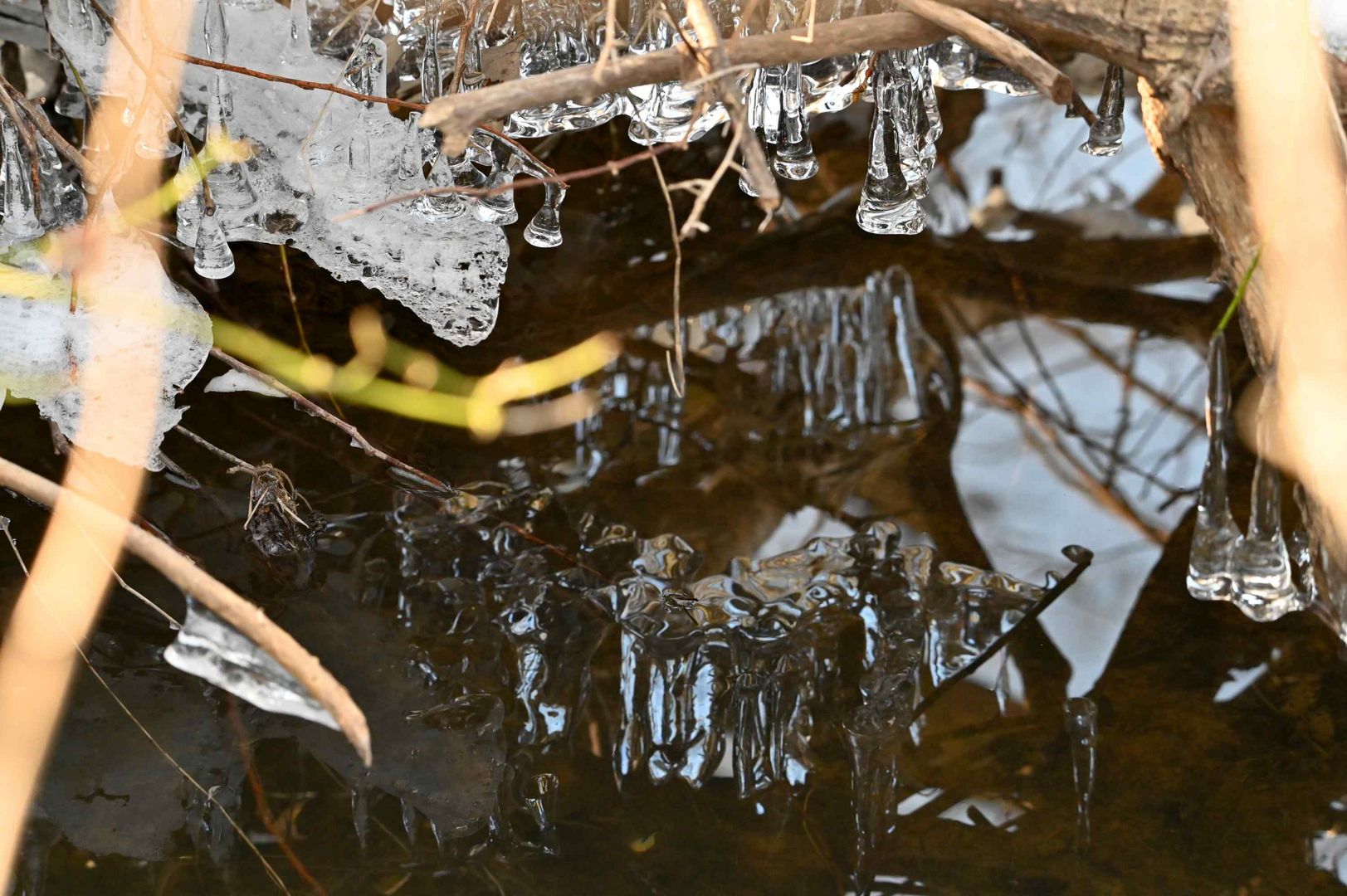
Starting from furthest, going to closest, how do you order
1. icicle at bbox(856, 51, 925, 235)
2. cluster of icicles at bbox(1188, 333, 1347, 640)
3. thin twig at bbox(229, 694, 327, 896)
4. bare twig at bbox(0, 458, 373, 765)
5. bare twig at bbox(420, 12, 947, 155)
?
1. icicle at bbox(856, 51, 925, 235)
2. thin twig at bbox(229, 694, 327, 896)
3. cluster of icicles at bbox(1188, 333, 1347, 640)
4. bare twig at bbox(420, 12, 947, 155)
5. bare twig at bbox(0, 458, 373, 765)

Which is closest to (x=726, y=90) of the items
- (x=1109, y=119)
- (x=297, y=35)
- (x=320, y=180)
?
(x=1109, y=119)

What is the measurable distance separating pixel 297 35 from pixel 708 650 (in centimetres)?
110

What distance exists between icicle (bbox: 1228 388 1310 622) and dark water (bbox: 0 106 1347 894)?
29cm

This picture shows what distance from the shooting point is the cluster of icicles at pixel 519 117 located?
1.54m

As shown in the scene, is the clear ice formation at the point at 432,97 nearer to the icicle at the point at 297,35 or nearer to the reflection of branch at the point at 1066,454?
the icicle at the point at 297,35

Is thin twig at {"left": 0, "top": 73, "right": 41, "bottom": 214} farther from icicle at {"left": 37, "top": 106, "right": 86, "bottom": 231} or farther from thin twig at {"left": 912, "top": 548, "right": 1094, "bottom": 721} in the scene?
thin twig at {"left": 912, "top": 548, "right": 1094, "bottom": 721}

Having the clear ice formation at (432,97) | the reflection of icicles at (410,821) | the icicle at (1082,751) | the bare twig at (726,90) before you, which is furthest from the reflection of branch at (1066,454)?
the reflection of icicles at (410,821)

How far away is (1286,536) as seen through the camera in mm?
1686

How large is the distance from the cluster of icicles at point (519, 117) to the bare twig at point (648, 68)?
1.17 feet

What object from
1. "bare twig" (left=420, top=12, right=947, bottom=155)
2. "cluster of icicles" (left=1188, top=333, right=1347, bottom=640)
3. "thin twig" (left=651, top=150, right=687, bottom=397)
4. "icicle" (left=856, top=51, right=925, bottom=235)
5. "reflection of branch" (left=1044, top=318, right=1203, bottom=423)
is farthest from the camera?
"reflection of branch" (left=1044, top=318, right=1203, bottom=423)

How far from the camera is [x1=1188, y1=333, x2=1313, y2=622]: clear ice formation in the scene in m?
1.32

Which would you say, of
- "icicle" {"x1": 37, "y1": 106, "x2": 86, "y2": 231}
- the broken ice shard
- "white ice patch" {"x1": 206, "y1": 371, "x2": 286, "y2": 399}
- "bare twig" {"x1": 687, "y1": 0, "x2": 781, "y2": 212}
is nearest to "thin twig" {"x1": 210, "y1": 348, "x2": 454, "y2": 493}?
"white ice patch" {"x1": 206, "y1": 371, "x2": 286, "y2": 399}

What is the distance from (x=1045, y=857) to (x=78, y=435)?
4.64ft

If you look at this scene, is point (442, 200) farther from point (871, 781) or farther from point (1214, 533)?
point (1214, 533)
